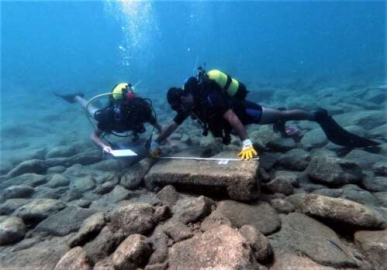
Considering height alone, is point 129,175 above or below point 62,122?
below

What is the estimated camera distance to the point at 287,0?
97.5 meters

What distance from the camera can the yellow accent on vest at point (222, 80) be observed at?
5.40 metres

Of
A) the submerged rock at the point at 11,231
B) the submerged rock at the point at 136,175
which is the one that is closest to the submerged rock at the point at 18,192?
the submerged rock at the point at 11,231

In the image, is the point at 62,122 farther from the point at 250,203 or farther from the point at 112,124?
the point at 250,203

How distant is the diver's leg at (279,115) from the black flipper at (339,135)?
0.78 ft

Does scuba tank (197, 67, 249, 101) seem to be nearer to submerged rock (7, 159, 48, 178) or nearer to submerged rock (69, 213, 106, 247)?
submerged rock (69, 213, 106, 247)

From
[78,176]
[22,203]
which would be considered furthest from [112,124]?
[22,203]

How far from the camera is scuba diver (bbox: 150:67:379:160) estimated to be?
16.2 ft

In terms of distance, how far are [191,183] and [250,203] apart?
0.96 m

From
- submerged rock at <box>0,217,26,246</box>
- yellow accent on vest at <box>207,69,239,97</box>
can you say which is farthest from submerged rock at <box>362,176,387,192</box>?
submerged rock at <box>0,217,26,246</box>

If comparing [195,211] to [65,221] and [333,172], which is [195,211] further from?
[333,172]

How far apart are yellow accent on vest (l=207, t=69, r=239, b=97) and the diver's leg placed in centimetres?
81

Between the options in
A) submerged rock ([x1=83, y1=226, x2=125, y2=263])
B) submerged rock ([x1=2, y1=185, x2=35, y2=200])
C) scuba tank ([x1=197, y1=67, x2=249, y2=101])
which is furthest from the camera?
scuba tank ([x1=197, y1=67, x2=249, y2=101])

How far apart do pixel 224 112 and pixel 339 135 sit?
2.86 meters
